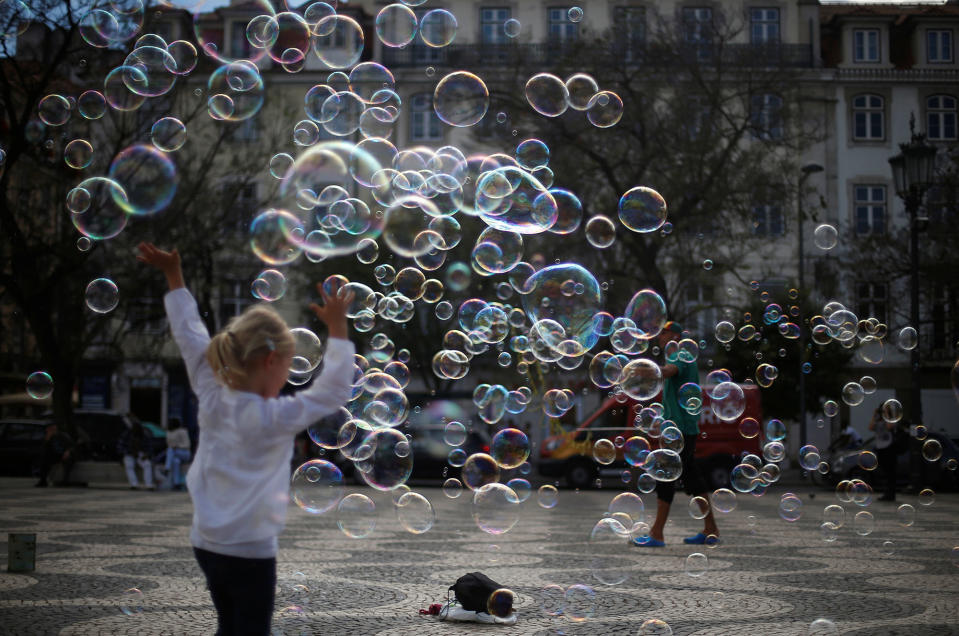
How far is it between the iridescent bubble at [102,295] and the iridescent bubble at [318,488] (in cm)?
287

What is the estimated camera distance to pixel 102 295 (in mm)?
9180

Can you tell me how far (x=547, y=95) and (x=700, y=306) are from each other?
477 inches

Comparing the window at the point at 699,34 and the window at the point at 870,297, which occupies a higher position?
the window at the point at 699,34

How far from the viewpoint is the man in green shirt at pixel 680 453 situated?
8.16 m

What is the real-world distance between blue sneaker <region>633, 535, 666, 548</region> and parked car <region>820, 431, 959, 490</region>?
11539 mm

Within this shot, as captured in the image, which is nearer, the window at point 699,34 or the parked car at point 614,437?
the parked car at point 614,437

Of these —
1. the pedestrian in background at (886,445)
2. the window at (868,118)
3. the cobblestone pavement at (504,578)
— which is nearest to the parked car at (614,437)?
the pedestrian in background at (886,445)

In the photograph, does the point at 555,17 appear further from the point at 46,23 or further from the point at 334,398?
the point at 334,398

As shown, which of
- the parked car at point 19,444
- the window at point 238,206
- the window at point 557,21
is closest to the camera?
the window at point 238,206

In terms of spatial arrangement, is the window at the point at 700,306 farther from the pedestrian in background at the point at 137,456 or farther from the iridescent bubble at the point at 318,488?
the iridescent bubble at the point at 318,488

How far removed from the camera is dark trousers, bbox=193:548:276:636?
2975mm

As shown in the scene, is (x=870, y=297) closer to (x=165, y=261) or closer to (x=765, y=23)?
(x=765, y=23)

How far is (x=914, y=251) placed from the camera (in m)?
16.4

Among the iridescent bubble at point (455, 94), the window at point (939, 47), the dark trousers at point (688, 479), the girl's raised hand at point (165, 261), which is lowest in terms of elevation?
the dark trousers at point (688, 479)
